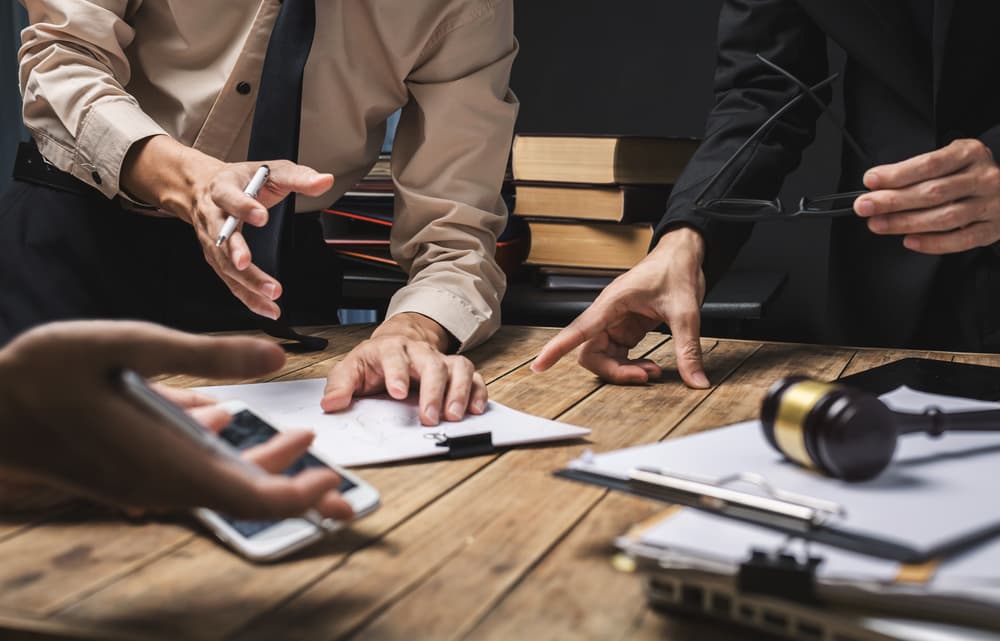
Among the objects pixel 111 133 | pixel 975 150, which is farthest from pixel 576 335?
pixel 111 133

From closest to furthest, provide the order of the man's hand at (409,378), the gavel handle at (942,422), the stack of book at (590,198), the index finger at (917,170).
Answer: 1. the gavel handle at (942,422)
2. the man's hand at (409,378)
3. the index finger at (917,170)
4. the stack of book at (590,198)

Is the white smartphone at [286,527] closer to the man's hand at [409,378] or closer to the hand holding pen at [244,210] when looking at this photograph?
the man's hand at [409,378]

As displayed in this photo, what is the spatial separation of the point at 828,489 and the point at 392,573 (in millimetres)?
273

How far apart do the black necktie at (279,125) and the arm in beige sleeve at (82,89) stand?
0.13 metres

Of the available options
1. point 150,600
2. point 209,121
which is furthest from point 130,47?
point 150,600

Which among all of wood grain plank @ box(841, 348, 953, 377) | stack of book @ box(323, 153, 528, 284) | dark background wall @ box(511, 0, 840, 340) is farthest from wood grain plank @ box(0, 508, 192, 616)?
dark background wall @ box(511, 0, 840, 340)

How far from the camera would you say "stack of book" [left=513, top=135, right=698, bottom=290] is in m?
1.84

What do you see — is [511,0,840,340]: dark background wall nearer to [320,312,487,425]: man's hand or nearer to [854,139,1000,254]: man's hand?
[854,139,1000,254]: man's hand

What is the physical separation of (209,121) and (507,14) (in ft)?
1.61

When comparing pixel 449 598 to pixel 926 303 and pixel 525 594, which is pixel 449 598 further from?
pixel 926 303

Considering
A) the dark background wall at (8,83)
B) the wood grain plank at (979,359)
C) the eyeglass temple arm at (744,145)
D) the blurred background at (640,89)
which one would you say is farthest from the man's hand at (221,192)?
the dark background wall at (8,83)

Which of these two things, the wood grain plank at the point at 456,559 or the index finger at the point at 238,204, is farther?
the index finger at the point at 238,204

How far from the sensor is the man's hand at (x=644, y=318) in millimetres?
1109

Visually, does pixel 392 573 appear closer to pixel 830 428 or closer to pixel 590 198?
pixel 830 428
